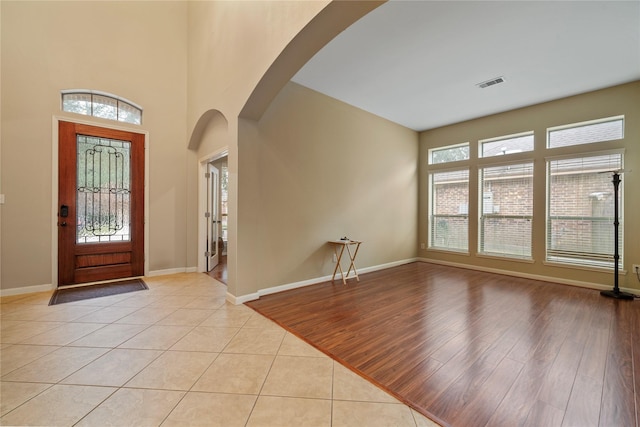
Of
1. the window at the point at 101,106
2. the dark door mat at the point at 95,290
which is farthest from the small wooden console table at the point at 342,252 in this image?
the window at the point at 101,106

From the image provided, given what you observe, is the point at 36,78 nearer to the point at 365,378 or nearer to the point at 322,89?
the point at 322,89

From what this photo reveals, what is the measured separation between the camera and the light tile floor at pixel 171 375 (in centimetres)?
143

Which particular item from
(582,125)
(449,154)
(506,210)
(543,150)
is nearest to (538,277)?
(506,210)

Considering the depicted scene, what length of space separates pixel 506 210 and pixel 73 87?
7.44m

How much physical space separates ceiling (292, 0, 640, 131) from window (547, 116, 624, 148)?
0.53m

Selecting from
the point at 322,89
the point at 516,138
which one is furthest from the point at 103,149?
the point at 516,138

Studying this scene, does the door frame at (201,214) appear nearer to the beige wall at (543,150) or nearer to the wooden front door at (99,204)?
the wooden front door at (99,204)

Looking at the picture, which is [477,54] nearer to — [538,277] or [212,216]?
[538,277]

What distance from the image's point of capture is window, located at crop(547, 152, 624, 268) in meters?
3.96

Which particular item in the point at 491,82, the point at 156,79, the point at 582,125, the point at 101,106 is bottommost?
the point at 582,125

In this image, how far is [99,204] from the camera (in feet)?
13.0

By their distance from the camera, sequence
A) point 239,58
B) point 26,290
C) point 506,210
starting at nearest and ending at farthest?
point 239,58
point 26,290
point 506,210

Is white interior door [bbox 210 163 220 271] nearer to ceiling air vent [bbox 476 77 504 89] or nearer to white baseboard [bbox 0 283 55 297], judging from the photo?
white baseboard [bbox 0 283 55 297]

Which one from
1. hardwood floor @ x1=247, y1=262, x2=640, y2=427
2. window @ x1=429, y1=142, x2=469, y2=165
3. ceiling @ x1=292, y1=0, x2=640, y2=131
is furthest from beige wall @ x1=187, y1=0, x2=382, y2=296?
window @ x1=429, y1=142, x2=469, y2=165
